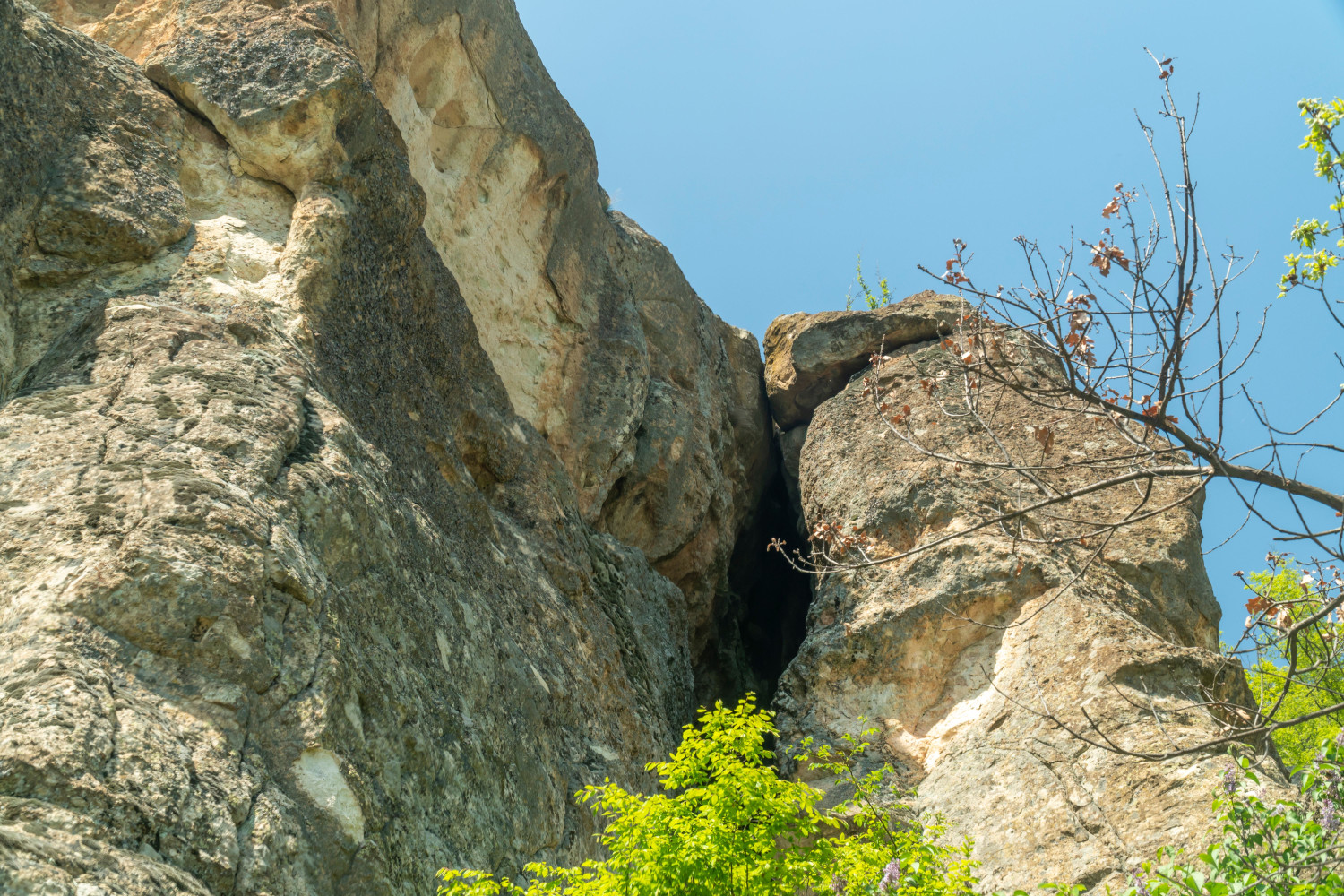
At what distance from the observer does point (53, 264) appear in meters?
7.64

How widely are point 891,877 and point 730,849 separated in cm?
110

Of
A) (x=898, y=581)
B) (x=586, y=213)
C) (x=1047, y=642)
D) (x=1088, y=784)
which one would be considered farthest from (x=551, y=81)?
(x=1088, y=784)

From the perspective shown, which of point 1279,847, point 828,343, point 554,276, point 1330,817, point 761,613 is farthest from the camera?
point 761,613

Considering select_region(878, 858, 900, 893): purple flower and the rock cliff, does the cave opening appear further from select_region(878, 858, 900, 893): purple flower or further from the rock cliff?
select_region(878, 858, 900, 893): purple flower

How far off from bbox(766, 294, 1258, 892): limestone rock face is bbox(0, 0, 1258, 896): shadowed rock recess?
0.18 feet

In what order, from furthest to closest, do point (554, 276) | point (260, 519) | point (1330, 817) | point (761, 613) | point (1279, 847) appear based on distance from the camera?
1. point (761, 613)
2. point (554, 276)
3. point (260, 519)
4. point (1279, 847)
5. point (1330, 817)

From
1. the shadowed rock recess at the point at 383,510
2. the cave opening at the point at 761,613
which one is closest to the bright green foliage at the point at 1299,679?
the shadowed rock recess at the point at 383,510

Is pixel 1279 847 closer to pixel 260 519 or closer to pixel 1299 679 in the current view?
pixel 1299 679

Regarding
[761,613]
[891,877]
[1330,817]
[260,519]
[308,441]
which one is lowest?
[891,877]

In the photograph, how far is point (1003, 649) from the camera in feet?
40.5

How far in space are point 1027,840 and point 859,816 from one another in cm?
380

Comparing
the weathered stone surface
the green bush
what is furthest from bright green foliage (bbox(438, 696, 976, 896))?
the weathered stone surface

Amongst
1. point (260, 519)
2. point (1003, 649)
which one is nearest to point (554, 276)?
point (1003, 649)

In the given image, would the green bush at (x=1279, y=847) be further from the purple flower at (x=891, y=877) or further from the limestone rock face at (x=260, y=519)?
the limestone rock face at (x=260, y=519)
